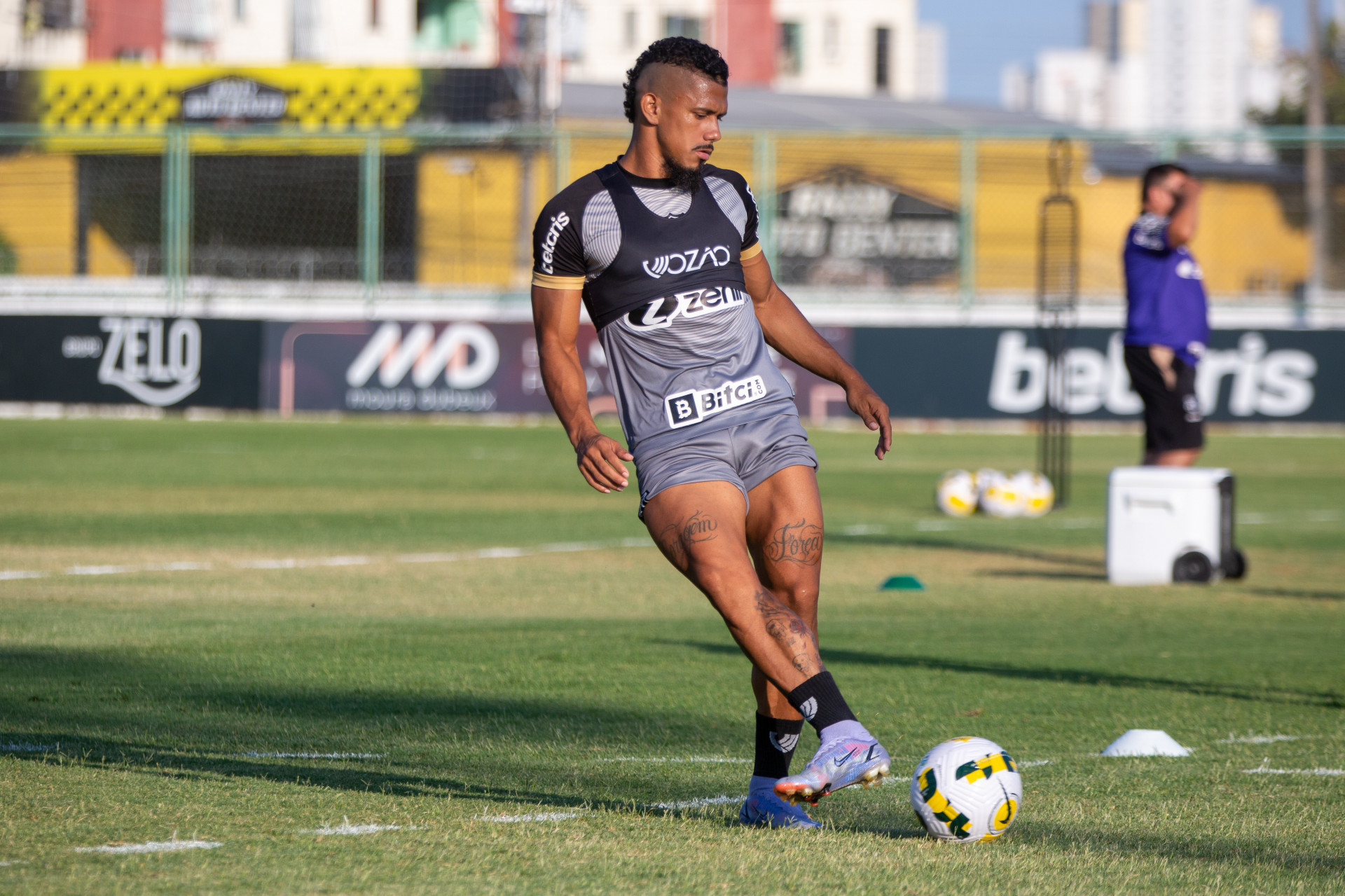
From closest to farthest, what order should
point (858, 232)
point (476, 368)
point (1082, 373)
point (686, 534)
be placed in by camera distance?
point (686, 534) → point (1082, 373) → point (476, 368) → point (858, 232)

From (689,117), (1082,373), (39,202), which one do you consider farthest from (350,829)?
(39,202)

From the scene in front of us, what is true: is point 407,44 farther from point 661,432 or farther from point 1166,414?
point 661,432

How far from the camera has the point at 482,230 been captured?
34.6m

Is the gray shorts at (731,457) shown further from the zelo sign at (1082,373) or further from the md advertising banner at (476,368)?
the zelo sign at (1082,373)

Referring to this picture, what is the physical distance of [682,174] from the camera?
16.0 feet

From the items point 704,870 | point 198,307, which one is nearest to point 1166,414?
point 704,870

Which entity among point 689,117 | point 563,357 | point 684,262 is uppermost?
point 689,117

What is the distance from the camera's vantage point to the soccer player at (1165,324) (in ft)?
37.0

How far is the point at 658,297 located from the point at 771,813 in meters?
1.40

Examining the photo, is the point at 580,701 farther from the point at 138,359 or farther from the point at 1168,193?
the point at 138,359

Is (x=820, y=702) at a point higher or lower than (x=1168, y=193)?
lower

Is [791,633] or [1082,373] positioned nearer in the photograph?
[791,633]

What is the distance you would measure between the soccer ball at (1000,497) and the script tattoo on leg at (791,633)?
11280 mm

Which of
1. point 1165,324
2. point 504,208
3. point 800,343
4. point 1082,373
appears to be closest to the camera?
point 800,343
